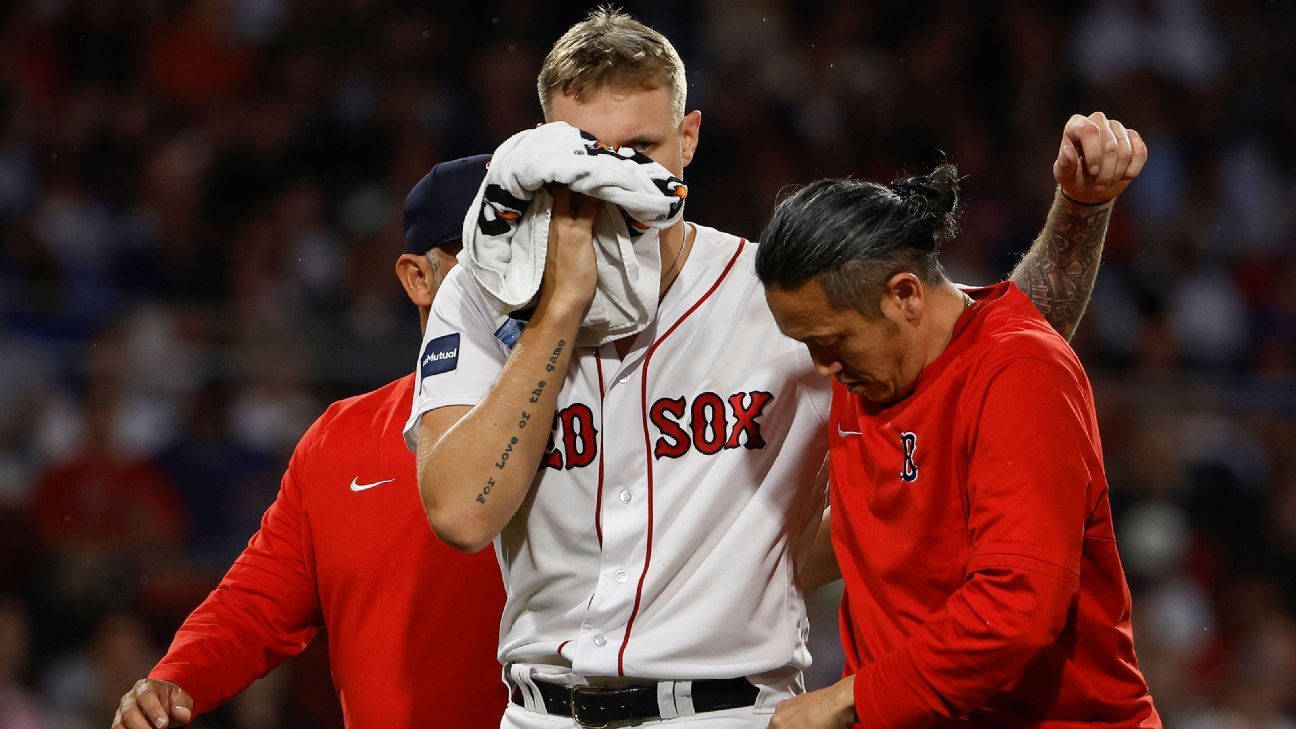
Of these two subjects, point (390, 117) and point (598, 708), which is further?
point (390, 117)

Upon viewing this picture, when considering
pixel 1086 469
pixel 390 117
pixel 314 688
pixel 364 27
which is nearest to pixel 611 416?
pixel 1086 469

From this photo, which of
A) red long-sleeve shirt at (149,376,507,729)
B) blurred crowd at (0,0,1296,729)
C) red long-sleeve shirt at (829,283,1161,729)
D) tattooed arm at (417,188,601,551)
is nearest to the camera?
red long-sleeve shirt at (829,283,1161,729)

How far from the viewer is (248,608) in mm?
3045

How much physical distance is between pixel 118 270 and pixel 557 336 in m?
5.59

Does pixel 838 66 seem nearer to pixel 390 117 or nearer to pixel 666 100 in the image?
pixel 390 117

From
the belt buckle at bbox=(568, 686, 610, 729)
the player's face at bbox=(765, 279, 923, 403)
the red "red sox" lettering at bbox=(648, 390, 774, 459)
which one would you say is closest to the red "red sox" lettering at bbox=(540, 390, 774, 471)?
the red "red sox" lettering at bbox=(648, 390, 774, 459)

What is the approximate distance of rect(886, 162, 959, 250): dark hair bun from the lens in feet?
7.66

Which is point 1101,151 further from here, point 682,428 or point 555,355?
point 555,355

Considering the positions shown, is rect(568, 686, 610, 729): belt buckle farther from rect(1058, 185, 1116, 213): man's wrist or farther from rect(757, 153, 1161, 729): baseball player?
rect(1058, 185, 1116, 213): man's wrist

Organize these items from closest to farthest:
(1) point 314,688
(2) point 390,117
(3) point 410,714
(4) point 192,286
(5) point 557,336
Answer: (5) point 557,336 < (3) point 410,714 < (1) point 314,688 < (4) point 192,286 < (2) point 390,117

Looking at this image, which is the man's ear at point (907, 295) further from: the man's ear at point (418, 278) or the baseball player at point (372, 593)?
the man's ear at point (418, 278)

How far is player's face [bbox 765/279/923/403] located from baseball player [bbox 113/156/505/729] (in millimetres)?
1029

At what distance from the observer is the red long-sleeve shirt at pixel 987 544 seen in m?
2.08

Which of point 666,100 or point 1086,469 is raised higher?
point 666,100
